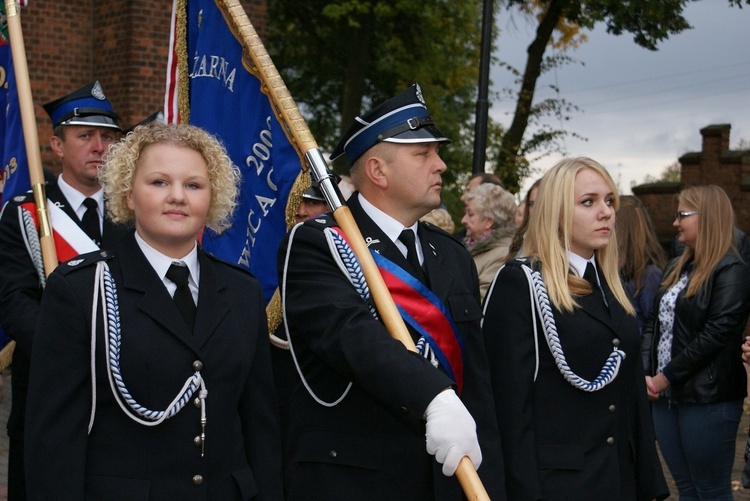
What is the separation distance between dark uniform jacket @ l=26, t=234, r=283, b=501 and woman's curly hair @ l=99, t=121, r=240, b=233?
0.50 ft

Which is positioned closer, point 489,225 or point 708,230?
point 708,230

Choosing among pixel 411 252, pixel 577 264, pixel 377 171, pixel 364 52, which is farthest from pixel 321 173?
pixel 364 52

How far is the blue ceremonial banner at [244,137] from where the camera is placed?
4398 millimetres

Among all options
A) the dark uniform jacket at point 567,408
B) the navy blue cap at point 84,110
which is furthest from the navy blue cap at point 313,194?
the dark uniform jacket at point 567,408

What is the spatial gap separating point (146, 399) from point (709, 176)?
15.1 metres

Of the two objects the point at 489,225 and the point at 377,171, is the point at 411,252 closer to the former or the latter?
the point at 377,171

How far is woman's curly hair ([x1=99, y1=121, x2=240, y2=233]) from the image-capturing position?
10.6 ft

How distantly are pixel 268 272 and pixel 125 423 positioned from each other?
1.63 metres

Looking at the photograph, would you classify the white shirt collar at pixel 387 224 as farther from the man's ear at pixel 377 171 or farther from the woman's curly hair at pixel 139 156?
the woman's curly hair at pixel 139 156

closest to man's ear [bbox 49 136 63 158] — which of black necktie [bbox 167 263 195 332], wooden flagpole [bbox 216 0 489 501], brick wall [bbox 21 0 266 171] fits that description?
wooden flagpole [bbox 216 0 489 501]

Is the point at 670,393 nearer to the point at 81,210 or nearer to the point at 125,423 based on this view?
the point at 81,210

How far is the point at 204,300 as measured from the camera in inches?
126

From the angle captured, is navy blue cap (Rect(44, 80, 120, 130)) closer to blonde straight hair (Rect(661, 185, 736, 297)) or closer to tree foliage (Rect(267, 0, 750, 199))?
blonde straight hair (Rect(661, 185, 736, 297))

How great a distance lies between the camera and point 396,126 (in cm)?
377
